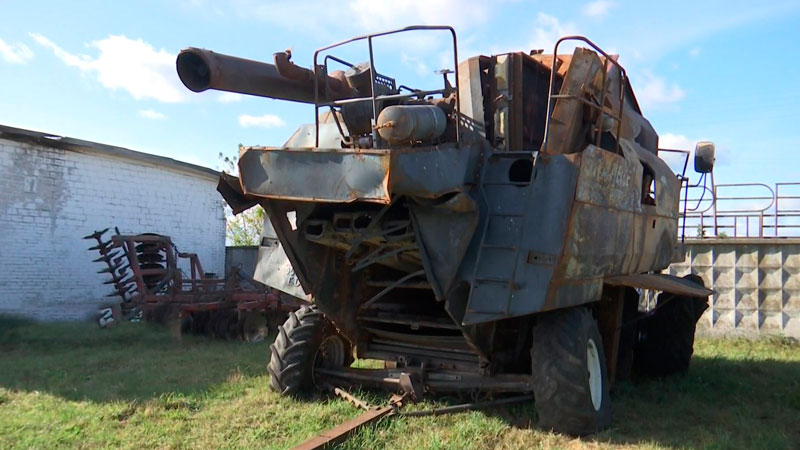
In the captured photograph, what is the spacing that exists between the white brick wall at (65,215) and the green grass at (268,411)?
4.89m

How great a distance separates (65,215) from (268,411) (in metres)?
10.5

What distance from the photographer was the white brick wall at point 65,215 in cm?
1353

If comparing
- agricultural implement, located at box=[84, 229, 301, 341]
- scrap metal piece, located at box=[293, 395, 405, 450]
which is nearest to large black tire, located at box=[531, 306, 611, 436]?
scrap metal piece, located at box=[293, 395, 405, 450]

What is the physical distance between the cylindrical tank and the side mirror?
3981 millimetres

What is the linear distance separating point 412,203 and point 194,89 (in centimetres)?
175

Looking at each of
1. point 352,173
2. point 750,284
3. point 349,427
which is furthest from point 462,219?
point 750,284

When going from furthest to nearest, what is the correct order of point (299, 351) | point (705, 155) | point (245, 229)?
point (245, 229) → point (705, 155) → point (299, 351)

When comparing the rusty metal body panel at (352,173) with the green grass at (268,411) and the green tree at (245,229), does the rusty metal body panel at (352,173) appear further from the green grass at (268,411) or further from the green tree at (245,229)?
the green tree at (245,229)

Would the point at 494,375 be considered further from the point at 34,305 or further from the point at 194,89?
the point at 34,305

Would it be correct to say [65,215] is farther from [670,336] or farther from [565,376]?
[565,376]

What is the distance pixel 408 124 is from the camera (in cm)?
477

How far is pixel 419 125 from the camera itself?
16.1 feet

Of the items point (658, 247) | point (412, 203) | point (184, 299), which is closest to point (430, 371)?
point (412, 203)

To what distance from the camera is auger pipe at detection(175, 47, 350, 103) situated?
4836 millimetres
